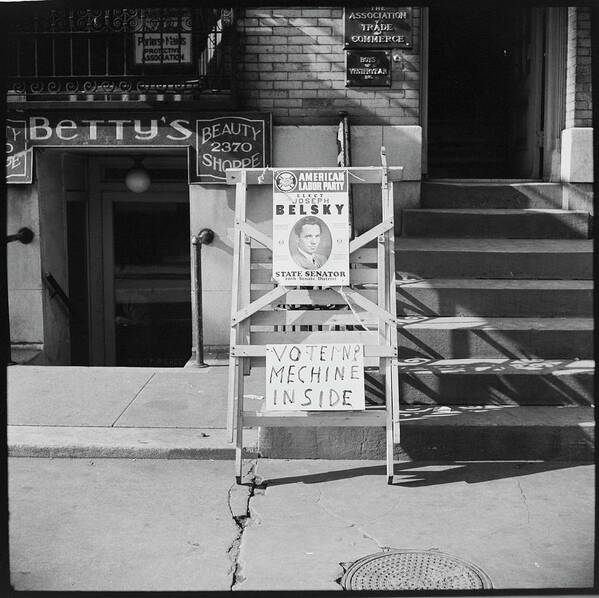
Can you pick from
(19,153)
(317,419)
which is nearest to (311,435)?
(317,419)

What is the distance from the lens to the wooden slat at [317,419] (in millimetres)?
5238

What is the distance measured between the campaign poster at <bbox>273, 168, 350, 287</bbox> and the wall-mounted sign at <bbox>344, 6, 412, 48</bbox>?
3061mm

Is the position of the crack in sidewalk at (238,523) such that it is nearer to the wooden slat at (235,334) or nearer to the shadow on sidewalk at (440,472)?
the shadow on sidewalk at (440,472)

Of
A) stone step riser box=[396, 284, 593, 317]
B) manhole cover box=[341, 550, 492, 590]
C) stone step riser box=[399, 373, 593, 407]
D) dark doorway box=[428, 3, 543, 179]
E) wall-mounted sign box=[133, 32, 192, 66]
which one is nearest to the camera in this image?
manhole cover box=[341, 550, 492, 590]

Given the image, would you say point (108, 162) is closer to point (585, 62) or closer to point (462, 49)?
point (462, 49)

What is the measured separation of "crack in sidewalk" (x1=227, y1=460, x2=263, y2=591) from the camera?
405 cm

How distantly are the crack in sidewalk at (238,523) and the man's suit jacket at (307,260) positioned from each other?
137 cm

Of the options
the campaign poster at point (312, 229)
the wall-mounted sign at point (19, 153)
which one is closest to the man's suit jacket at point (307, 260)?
the campaign poster at point (312, 229)

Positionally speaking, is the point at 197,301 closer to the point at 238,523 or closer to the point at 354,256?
the point at 354,256

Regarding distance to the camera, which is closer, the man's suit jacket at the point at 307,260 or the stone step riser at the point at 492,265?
the man's suit jacket at the point at 307,260

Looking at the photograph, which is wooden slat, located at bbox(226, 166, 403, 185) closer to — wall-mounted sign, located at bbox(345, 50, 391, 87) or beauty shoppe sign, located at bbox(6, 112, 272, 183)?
beauty shoppe sign, located at bbox(6, 112, 272, 183)

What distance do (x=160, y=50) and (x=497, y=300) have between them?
3.95 meters

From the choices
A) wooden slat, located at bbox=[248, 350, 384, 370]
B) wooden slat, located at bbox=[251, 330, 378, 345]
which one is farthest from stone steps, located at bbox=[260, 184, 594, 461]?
wooden slat, located at bbox=[251, 330, 378, 345]

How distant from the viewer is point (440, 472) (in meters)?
5.48
